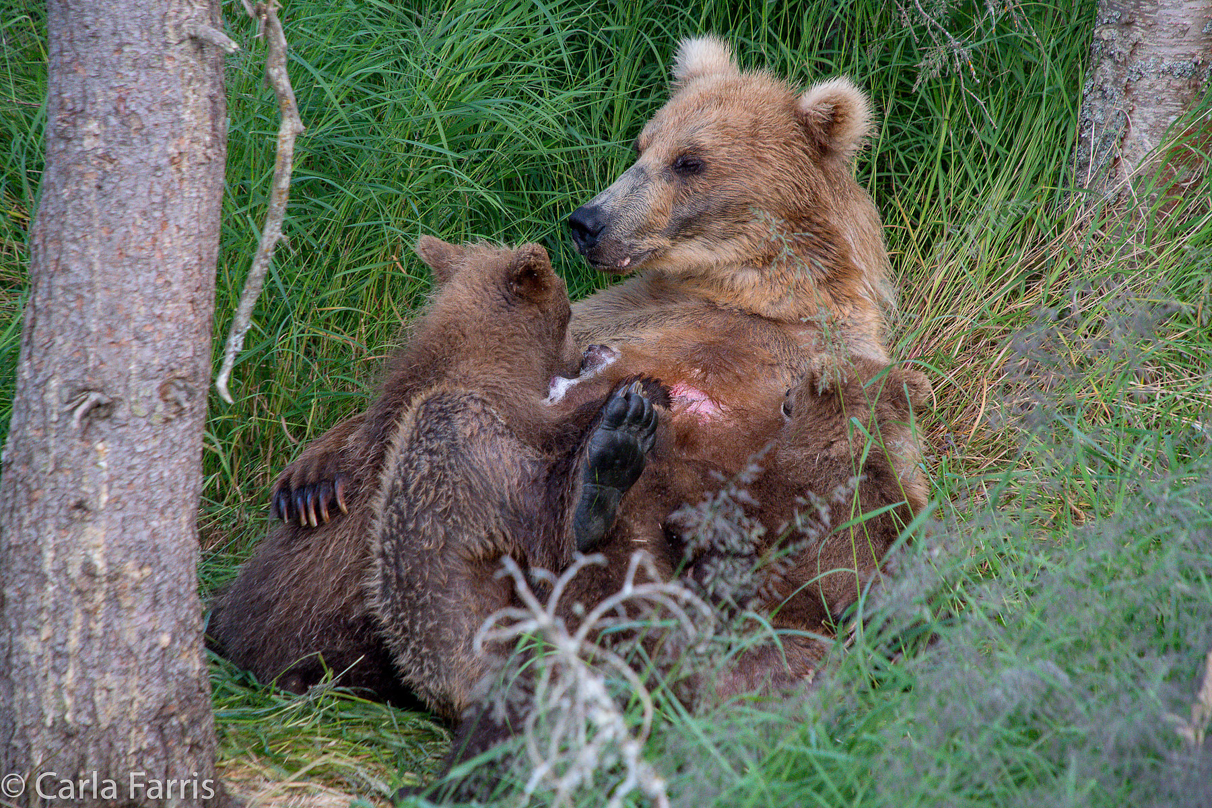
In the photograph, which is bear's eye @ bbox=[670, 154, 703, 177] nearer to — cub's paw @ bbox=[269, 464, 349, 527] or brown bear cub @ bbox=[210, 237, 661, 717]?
brown bear cub @ bbox=[210, 237, 661, 717]

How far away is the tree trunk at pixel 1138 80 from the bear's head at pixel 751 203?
117 cm

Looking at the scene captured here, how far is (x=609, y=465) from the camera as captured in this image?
2531mm

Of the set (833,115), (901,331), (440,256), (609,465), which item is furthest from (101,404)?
(901,331)

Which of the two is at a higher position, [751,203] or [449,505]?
[751,203]

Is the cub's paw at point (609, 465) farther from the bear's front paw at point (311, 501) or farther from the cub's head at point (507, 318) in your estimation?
the bear's front paw at point (311, 501)

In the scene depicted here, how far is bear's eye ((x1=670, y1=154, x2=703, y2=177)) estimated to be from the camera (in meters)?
3.49

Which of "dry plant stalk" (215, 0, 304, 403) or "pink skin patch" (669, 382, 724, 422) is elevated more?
"dry plant stalk" (215, 0, 304, 403)

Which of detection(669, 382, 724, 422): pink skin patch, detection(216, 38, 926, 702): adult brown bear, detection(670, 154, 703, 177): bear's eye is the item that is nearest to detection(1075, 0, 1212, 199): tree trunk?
detection(216, 38, 926, 702): adult brown bear

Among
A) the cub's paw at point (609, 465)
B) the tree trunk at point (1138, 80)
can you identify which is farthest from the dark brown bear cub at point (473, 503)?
the tree trunk at point (1138, 80)

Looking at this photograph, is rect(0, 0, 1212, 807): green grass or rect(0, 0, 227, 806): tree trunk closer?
rect(0, 0, 1212, 807): green grass

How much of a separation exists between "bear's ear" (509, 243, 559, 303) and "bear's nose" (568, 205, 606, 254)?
0.33 m

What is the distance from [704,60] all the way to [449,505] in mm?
2265

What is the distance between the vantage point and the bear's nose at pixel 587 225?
3.42 m

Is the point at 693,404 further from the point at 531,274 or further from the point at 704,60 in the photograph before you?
the point at 704,60
